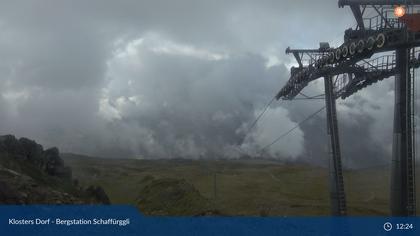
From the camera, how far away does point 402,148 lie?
98.6ft

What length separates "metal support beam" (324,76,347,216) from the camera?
39.2 metres

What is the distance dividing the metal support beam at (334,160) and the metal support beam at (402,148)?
29.8ft

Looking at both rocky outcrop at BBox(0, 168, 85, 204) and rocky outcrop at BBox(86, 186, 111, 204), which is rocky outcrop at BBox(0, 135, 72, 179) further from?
rocky outcrop at BBox(0, 168, 85, 204)

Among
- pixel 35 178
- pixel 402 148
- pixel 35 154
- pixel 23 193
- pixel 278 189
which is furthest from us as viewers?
pixel 278 189

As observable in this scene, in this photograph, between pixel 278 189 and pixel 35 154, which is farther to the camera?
pixel 278 189

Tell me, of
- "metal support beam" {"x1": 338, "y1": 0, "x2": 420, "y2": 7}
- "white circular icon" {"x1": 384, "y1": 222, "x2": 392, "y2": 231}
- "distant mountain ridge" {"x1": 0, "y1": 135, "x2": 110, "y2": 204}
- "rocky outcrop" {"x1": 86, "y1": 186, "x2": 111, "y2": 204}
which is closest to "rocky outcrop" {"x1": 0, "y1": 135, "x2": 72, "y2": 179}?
"distant mountain ridge" {"x1": 0, "y1": 135, "x2": 110, "y2": 204}

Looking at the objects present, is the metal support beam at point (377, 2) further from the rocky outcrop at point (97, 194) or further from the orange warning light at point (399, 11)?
the rocky outcrop at point (97, 194)

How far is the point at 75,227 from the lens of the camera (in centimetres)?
2438

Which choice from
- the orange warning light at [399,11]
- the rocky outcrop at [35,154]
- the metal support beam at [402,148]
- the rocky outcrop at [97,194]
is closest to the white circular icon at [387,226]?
the metal support beam at [402,148]

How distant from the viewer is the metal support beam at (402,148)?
97.1 feet

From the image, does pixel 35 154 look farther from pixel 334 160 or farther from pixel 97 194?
pixel 334 160

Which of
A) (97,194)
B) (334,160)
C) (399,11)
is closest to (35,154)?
(97,194)

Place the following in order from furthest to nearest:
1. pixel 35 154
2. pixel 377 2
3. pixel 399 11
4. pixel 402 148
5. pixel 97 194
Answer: pixel 35 154 → pixel 97 194 → pixel 377 2 → pixel 402 148 → pixel 399 11

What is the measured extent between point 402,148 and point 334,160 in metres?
10.1
